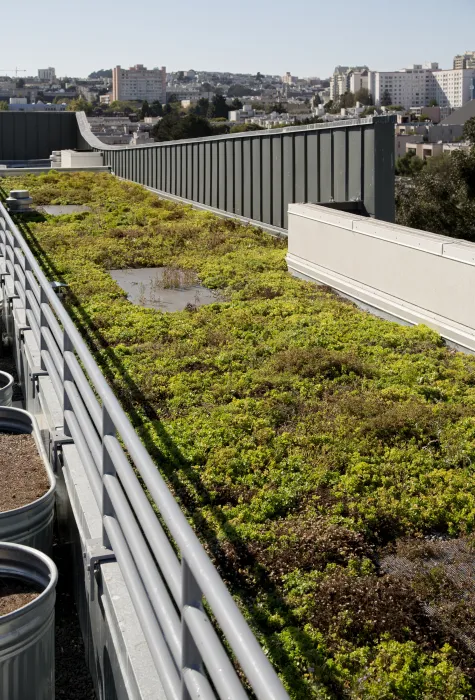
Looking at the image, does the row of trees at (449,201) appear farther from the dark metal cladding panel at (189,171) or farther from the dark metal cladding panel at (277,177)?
the dark metal cladding panel at (277,177)

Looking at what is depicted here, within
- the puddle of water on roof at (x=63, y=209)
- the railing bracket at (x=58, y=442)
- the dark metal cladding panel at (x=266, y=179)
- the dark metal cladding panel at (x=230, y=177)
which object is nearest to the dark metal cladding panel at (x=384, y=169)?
the dark metal cladding panel at (x=266, y=179)

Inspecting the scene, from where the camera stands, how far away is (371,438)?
22.5ft

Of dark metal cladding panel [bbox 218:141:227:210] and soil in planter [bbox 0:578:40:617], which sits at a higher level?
dark metal cladding panel [bbox 218:141:227:210]

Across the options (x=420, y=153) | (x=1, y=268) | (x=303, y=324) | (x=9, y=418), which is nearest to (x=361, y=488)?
(x=9, y=418)

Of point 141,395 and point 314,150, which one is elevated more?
point 314,150

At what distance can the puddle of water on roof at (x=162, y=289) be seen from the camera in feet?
38.7

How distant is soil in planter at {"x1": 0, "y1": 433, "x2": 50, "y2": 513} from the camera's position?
208 inches

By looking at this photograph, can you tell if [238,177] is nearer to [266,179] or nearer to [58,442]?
[266,179]

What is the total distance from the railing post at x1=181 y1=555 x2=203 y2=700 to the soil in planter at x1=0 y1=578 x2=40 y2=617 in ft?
4.69

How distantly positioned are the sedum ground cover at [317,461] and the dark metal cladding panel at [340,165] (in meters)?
2.57

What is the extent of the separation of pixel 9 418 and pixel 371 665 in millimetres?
3219

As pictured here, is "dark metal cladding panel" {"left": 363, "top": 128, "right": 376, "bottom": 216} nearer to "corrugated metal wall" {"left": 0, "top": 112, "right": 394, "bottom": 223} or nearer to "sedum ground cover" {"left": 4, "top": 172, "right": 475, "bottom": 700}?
"corrugated metal wall" {"left": 0, "top": 112, "right": 394, "bottom": 223}

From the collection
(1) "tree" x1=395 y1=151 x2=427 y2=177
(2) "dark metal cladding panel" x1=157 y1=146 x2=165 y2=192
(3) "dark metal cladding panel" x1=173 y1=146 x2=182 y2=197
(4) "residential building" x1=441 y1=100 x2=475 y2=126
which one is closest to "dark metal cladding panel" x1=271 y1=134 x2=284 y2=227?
(3) "dark metal cladding panel" x1=173 y1=146 x2=182 y2=197

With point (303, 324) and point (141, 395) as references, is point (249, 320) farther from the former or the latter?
point (141, 395)
